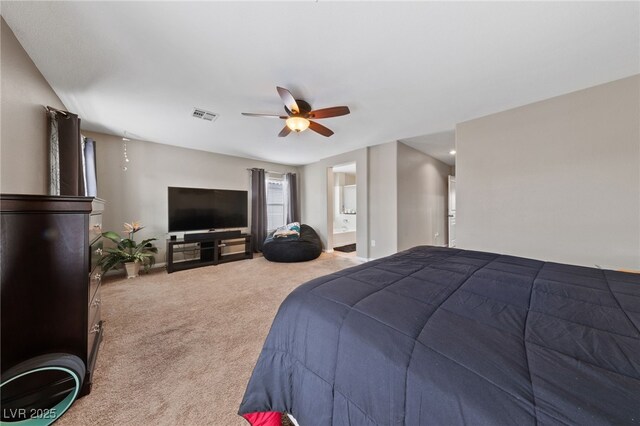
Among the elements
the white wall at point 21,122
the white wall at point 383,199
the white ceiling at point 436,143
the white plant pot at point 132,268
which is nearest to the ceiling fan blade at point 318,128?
the white wall at point 383,199

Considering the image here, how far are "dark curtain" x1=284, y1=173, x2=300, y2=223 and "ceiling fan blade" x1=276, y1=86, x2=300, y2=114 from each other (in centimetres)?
344

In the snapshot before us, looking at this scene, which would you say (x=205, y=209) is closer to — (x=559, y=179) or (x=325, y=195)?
(x=325, y=195)

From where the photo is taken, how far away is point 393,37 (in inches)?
60.2

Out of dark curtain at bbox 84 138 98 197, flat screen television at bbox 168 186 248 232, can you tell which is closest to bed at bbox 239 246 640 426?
dark curtain at bbox 84 138 98 197

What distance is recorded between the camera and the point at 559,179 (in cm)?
236

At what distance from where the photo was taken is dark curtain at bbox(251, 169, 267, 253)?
5047mm

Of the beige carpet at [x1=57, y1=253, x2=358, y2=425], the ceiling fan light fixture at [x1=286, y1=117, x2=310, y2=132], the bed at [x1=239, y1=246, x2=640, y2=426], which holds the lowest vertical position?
the beige carpet at [x1=57, y1=253, x2=358, y2=425]

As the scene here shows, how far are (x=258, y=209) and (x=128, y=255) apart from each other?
2.45m

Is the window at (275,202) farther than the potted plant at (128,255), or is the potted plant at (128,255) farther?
the window at (275,202)

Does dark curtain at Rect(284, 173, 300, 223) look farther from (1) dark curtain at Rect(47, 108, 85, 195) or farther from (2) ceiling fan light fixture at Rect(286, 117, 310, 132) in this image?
(1) dark curtain at Rect(47, 108, 85, 195)

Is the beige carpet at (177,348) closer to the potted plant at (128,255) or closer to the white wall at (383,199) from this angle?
the potted plant at (128,255)

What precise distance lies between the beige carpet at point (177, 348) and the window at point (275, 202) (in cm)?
242

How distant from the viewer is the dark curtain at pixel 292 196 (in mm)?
5594

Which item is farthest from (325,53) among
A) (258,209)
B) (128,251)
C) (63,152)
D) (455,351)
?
(128,251)
